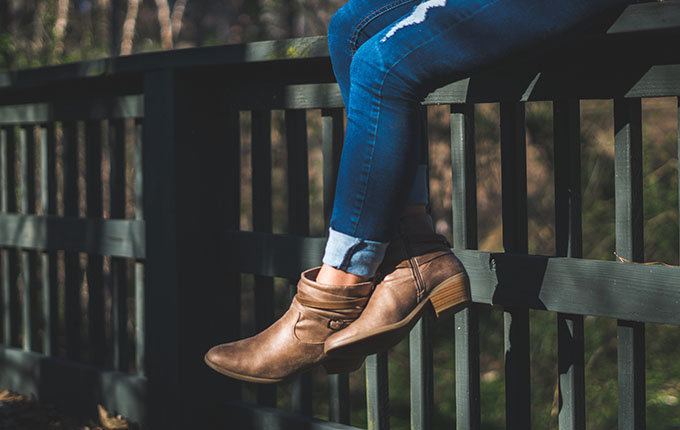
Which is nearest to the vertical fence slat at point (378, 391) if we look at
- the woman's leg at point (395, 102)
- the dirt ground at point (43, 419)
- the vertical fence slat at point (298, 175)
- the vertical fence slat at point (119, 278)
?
the vertical fence slat at point (298, 175)

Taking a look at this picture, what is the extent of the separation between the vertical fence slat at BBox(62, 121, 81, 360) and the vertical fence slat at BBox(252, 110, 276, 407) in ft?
3.30

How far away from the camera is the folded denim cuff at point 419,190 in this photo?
1.68 meters

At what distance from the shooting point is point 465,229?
80.2 inches

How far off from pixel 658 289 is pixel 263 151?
1.21 m

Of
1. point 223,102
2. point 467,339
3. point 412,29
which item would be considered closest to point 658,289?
point 467,339

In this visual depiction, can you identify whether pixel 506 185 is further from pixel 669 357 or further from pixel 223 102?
pixel 669 357

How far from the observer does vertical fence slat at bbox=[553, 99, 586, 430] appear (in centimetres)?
186

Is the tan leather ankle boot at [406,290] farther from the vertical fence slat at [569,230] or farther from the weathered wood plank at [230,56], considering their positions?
the weathered wood plank at [230,56]

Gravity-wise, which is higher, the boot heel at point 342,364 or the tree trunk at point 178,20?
the tree trunk at point 178,20

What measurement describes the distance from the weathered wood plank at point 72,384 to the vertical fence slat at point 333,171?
732 millimetres

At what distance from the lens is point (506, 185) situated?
1.94 metres

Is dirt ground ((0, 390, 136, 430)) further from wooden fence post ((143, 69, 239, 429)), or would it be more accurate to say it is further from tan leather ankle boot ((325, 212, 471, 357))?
tan leather ankle boot ((325, 212, 471, 357))

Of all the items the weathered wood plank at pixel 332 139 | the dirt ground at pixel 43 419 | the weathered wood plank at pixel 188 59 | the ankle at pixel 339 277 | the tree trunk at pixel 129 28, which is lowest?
the dirt ground at pixel 43 419

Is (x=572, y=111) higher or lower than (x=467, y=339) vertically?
higher
